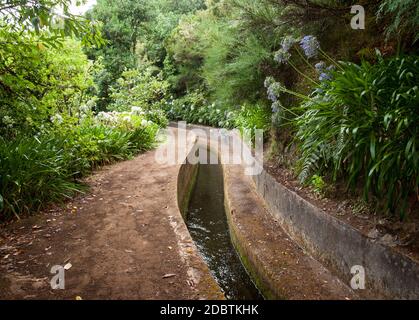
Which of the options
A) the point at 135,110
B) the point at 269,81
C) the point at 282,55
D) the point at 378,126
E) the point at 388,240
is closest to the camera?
the point at 388,240

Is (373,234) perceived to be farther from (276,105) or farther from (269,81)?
(269,81)

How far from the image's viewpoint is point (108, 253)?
142 inches

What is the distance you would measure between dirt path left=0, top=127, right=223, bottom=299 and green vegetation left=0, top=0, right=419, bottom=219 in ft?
2.11

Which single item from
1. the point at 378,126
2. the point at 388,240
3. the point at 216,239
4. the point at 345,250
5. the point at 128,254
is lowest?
the point at 216,239

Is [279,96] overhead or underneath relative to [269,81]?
underneath

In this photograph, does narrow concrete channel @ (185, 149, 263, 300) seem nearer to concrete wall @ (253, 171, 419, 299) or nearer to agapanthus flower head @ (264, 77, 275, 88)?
concrete wall @ (253, 171, 419, 299)

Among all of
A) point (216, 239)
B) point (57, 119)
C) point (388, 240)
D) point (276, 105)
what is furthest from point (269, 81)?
point (57, 119)

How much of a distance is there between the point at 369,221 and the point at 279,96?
11.4 ft

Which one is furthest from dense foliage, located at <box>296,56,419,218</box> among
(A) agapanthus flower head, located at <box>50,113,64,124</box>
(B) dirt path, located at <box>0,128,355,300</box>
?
(A) agapanthus flower head, located at <box>50,113,64,124</box>

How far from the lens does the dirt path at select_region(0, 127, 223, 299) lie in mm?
2957

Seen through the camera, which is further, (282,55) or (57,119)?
(57,119)

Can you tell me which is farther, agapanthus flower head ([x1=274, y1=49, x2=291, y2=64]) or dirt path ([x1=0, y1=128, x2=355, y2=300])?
agapanthus flower head ([x1=274, y1=49, x2=291, y2=64])

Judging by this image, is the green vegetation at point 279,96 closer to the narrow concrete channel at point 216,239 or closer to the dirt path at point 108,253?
the dirt path at point 108,253

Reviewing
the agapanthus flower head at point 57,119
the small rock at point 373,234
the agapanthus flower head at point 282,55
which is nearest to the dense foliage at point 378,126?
the small rock at point 373,234
